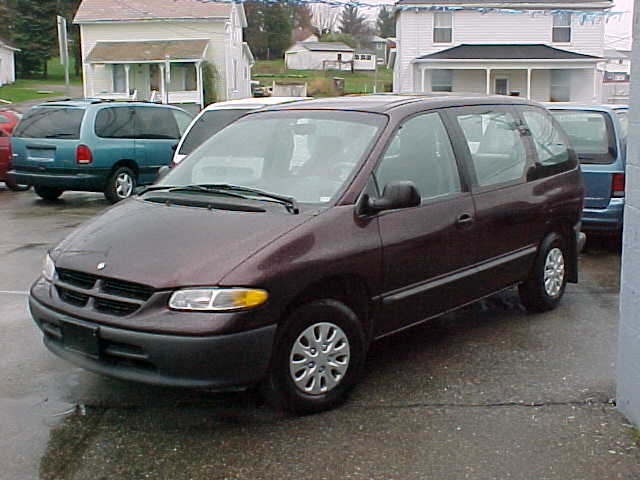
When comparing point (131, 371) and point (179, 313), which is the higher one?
point (179, 313)

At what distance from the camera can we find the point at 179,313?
13.6 ft

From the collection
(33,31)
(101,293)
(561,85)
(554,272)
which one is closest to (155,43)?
(561,85)

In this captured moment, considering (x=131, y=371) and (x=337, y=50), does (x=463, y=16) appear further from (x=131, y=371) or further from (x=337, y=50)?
(x=337, y=50)

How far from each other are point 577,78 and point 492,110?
108 ft

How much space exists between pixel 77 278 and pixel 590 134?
6567 mm

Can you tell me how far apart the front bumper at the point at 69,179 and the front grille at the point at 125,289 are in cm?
925

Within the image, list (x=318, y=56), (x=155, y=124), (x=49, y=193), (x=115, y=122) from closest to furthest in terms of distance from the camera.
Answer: (x=115, y=122) < (x=49, y=193) < (x=155, y=124) < (x=318, y=56)

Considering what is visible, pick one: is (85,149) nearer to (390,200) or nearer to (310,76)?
(390,200)

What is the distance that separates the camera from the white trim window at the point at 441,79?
122 ft

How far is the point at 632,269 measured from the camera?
4.37 m

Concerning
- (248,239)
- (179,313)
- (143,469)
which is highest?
(248,239)

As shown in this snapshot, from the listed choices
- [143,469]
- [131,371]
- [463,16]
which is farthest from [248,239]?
[463,16]

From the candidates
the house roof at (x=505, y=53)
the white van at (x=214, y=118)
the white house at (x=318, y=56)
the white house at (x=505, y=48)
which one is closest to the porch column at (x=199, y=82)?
the white house at (x=505, y=48)

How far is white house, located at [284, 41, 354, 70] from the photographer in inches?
3612
